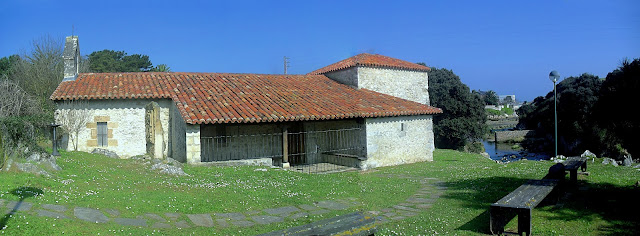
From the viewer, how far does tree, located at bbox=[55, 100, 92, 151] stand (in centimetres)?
1585

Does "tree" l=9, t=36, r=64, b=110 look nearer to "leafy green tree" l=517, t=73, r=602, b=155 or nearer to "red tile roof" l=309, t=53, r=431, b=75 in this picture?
"red tile roof" l=309, t=53, r=431, b=75

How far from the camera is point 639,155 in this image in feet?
23.1

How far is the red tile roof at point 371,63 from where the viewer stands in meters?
20.6

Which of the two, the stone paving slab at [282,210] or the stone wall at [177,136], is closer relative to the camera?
the stone paving slab at [282,210]

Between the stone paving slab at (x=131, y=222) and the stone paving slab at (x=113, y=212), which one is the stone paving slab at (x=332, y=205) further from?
the stone paving slab at (x=113, y=212)

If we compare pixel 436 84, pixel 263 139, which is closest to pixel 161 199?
pixel 263 139

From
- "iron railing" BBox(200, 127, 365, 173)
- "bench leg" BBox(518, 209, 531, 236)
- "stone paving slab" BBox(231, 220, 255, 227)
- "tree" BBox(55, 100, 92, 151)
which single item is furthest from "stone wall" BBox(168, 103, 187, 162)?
"bench leg" BBox(518, 209, 531, 236)

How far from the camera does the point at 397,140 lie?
17.7 meters

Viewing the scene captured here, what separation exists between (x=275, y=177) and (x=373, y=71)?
10313mm

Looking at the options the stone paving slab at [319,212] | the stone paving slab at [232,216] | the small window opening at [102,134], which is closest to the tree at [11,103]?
the small window opening at [102,134]

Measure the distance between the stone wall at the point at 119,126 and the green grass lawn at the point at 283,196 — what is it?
412cm

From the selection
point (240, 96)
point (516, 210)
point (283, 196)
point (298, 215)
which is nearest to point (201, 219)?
point (298, 215)

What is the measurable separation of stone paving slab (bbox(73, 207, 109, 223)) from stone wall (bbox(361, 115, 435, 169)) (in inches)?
435

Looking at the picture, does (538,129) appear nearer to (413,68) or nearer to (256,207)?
(413,68)
